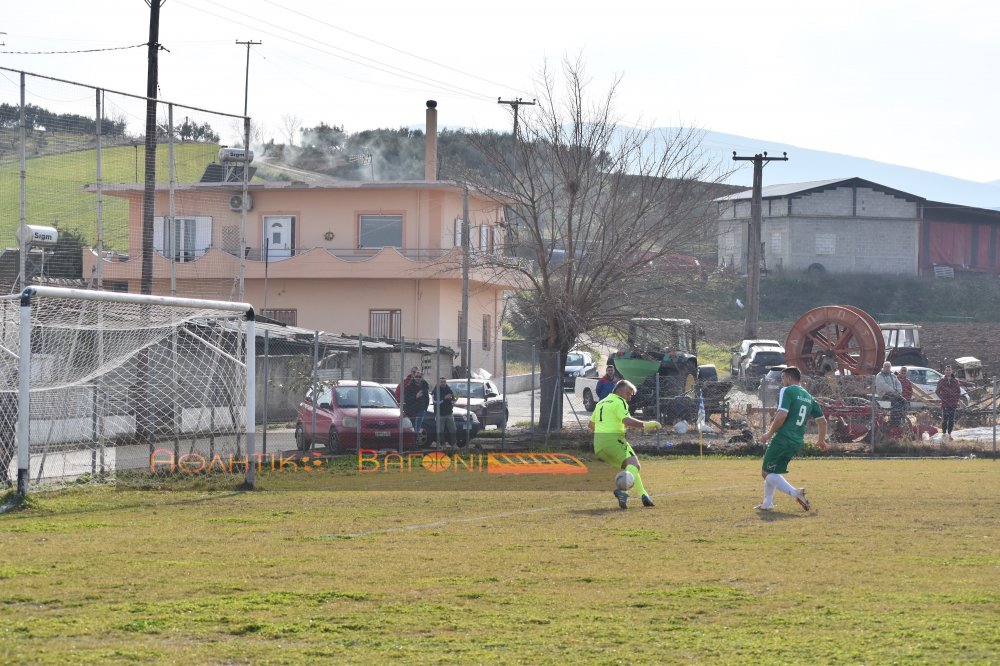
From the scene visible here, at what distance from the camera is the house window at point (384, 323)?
46625mm

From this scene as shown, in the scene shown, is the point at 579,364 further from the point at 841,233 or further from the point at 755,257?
the point at 841,233

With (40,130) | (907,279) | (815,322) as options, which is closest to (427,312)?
(815,322)

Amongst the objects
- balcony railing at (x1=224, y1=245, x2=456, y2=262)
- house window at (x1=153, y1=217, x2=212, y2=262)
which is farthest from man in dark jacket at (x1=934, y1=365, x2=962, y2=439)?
balcony railing at (x1=224, y1=245, x2=456, y2=262)

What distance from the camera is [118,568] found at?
9.78 metres

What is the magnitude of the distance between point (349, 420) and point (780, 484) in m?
11.1

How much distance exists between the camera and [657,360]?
117 feet

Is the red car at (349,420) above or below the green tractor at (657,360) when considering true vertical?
below

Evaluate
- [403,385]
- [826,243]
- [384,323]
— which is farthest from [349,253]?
[826,243]

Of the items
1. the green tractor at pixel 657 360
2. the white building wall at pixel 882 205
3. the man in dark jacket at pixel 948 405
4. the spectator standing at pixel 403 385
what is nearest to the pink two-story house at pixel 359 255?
the green tractor at pixel 657 360

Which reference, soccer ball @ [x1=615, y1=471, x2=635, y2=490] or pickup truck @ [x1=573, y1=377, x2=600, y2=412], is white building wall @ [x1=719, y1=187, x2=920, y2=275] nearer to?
pickup truck @ [x1=573, y1=377, x2=600, y2=412]

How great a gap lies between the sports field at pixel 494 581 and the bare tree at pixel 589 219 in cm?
1477

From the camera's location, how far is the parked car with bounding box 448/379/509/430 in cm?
3036

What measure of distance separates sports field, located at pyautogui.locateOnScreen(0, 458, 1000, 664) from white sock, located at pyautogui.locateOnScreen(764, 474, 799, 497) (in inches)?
13.6

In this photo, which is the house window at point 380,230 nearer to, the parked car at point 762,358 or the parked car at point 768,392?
the parked car at point 762,358
